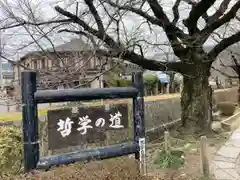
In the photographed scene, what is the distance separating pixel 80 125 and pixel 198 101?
644 cm

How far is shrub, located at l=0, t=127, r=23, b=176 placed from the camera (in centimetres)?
429

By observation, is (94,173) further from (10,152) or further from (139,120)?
(10,152)

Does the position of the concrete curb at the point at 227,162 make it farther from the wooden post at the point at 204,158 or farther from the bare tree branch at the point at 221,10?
the bare tree branch at the point at 221,10

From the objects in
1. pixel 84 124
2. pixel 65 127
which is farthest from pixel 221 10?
pixel 65 127

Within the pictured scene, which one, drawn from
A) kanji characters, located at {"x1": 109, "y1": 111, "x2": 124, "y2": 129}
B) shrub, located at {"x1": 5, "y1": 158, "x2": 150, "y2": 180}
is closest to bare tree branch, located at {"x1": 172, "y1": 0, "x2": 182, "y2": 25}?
kanji characters, located at {"x1": 109, "y1": 111, "x2": 124, "y2": 129}

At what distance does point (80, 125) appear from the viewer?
3961mm

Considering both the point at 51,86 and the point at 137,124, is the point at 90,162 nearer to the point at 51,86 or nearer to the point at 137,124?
the point at 137,124

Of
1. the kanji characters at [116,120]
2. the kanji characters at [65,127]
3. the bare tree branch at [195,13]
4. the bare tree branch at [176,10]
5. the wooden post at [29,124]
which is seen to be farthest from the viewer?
the bare tree branch at [176,10]

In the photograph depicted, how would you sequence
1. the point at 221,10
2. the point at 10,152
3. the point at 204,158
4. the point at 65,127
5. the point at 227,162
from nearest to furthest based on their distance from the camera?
the point at 65,127 < the point at 10,152 < the point at 204,158 < the point at 227,162 < the point at 221,10

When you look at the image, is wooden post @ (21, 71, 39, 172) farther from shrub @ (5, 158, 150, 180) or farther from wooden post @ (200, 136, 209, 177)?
wooden post @ (200, 136, 209, 177)

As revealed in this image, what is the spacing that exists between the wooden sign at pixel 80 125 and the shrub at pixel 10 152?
0.81 m

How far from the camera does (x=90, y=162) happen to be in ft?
12.2

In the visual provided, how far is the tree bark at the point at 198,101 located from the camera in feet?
31.9

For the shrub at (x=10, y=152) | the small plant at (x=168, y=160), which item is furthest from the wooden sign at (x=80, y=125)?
the small plant at (x=168, y=160)
